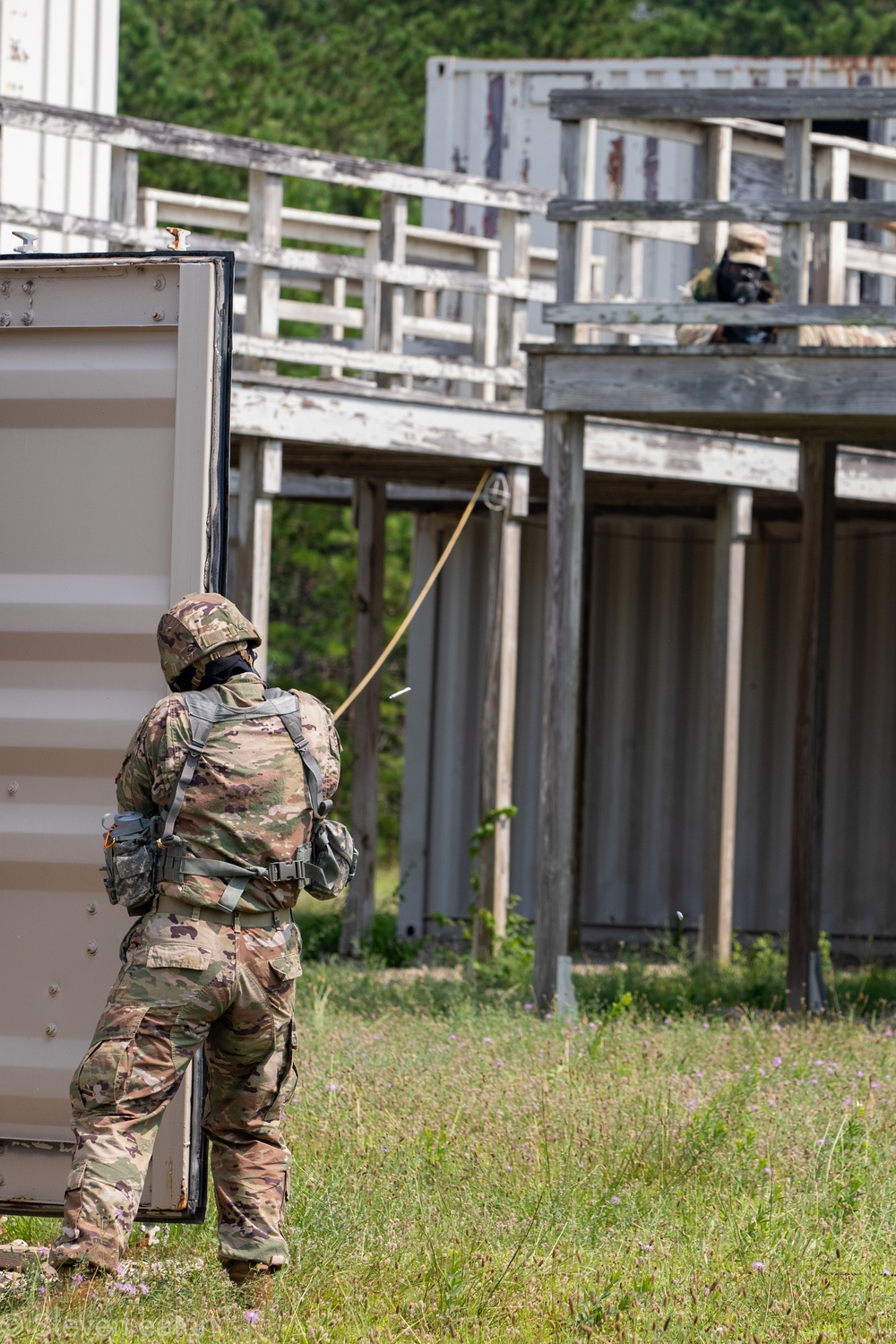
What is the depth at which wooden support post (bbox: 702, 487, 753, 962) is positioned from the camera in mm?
10227

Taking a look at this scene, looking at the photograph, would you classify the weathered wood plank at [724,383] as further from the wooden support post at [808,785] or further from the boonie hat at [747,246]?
the wooden support post at [808,785]

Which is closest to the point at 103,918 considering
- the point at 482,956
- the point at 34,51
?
the point at 482,956

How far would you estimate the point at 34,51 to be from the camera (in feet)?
34.2

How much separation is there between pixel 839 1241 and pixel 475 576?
856cm

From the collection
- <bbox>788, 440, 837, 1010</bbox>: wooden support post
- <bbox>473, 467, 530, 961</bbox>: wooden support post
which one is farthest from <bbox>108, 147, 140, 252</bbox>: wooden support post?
<bbox>788, 440, 837, 1010</bbox>: wooden support post

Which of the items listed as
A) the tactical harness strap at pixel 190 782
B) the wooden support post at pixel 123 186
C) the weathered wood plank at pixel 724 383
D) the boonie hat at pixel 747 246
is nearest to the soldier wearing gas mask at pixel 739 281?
the boonie hat at pixel 747 246

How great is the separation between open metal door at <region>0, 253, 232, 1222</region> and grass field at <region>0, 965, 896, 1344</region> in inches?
25.0

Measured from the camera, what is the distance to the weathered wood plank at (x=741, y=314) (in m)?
7.77

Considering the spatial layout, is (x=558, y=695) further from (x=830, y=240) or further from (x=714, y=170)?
(x=714, y=170)

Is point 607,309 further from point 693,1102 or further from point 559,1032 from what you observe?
point 693,1102

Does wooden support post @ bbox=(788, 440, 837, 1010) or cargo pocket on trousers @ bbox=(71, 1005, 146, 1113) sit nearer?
cargo pocket on trousers @ bbox=(71, 1005, 146, 1113)

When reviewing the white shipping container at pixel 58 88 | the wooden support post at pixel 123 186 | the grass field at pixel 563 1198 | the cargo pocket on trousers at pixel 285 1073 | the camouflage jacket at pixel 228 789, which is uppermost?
the white shipping container at pixel 58 88

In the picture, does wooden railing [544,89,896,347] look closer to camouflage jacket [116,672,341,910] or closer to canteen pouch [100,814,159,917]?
camouflage jacket [116,672,341,910]

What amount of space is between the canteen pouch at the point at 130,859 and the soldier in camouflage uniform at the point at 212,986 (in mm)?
56
